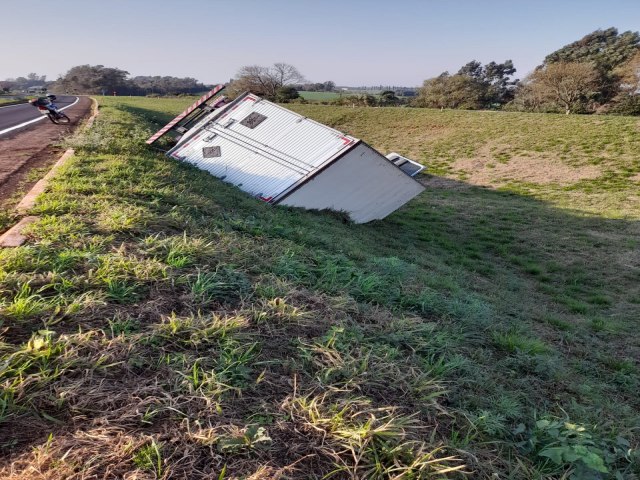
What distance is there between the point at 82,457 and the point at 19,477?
0.21m

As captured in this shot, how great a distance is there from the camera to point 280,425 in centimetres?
183

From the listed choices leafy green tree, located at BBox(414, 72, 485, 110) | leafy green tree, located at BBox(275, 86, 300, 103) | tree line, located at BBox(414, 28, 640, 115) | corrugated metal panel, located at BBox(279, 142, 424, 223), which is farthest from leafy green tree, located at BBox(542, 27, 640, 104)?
corrugated metal panel, located at BBox(279, 142, 424, 223)

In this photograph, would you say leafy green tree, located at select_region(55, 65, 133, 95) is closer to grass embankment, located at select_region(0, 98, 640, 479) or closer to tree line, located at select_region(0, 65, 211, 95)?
tree line, located at select_region(0, 65, 211, 95)

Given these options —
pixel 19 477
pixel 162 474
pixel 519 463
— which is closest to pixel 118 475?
pixel 162 474

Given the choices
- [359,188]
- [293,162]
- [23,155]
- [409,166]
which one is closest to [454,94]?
[409,166]

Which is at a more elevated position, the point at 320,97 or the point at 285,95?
the point at 320,97

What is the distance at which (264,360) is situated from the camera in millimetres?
2291

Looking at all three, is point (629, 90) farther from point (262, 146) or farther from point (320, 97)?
point (320, 97)

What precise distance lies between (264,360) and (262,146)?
25.2ft

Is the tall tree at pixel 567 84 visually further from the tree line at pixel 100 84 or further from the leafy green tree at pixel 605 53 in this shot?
the tree line at pixel 100 84

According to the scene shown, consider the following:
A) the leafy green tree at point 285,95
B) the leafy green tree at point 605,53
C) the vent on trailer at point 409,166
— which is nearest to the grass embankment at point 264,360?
the vent on trailer at point 409,166

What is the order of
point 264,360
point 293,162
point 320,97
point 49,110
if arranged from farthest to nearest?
point 320,97
point 49,110
point 293,162
point 264,360

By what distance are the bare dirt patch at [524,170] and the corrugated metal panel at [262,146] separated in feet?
32.4

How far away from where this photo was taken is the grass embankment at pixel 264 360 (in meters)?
1.70
